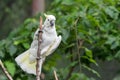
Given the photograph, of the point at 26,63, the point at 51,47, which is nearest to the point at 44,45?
the point at 51,47

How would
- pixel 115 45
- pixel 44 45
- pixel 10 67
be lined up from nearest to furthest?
pixel 44 45, pixel 10 67, pixel 115 45

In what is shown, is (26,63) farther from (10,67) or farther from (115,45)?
(115,45)

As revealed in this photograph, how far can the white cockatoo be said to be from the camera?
228 cm

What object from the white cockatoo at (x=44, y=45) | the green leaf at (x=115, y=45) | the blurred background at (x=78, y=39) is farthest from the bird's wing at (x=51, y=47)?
the green leaf at (x=115, y=45)

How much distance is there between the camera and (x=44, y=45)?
2.33m

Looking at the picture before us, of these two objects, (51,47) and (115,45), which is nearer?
(51,47)

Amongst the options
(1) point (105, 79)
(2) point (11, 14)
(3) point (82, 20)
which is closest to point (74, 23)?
(3) point (82, 20)

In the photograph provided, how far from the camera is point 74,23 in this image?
315cm

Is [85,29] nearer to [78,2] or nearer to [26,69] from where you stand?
[78,2]

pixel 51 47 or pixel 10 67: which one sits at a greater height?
pixel 51 47

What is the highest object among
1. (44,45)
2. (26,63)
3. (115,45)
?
(44,45)

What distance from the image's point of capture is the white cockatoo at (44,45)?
2.28 m

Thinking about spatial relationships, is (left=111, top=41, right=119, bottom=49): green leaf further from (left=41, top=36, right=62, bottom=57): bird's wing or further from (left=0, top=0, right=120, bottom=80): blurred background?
(left=41, top=36, right=62, bottom=57): bird's wing

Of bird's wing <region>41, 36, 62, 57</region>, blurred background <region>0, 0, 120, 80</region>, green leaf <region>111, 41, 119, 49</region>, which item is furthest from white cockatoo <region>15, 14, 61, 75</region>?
green leaf <region>111, 41, 119, 49</region>
